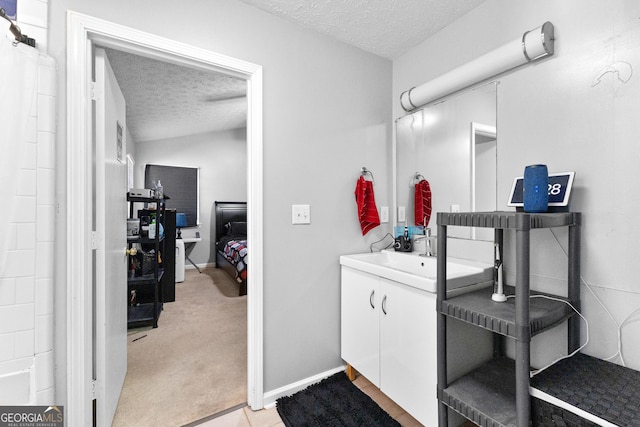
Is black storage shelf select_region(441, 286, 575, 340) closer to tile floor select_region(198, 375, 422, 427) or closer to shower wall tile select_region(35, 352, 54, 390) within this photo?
tile floor select_region(198, 375, 422, 427)

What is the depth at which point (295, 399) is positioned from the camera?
1.76 metres

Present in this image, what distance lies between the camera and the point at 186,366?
221 centimetres

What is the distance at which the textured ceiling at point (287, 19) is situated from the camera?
1692mm

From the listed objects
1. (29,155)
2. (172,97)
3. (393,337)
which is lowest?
(393,337)

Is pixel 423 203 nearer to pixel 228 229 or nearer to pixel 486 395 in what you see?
pixel 486 395

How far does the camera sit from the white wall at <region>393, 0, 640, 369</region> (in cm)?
113

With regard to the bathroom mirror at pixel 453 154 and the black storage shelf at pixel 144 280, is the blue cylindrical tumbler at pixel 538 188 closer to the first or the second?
the bathroom mirror at pixel 453 154

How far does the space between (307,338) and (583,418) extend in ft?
4.61

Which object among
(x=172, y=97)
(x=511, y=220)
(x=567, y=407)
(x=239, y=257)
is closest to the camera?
(x=567, y=407)

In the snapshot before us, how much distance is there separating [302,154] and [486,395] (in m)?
1.62

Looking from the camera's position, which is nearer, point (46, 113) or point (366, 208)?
point (46, 113)

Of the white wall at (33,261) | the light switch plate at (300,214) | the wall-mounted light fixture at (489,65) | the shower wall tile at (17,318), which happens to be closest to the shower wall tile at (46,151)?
the white wall at (33,261)

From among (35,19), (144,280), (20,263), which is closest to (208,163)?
(144,280)

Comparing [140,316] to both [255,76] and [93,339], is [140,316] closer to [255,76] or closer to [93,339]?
[93,339]
